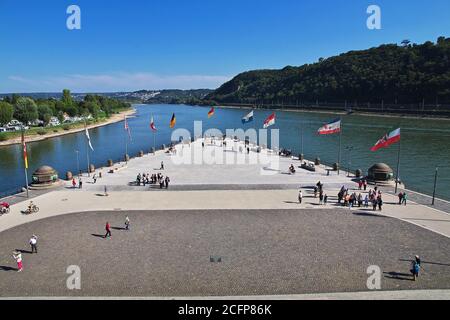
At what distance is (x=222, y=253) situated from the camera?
1770 centimetres

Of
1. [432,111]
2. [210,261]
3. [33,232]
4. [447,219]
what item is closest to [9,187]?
[33,232]

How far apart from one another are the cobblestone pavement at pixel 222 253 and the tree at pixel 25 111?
85504 millimetres

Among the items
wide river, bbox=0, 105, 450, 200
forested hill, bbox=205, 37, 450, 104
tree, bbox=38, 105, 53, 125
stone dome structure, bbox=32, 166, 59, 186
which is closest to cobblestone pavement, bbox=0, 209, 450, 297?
stone dome structure, bbox=32, 166, 59, 186

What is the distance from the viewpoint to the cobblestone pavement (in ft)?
48.1

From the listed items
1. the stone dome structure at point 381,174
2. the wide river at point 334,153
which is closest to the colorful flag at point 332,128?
the stone dome structure at point 381,174

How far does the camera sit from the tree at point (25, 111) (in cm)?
9600

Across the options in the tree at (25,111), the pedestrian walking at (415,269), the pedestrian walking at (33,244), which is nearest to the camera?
the pedestrian walking at (415,269)

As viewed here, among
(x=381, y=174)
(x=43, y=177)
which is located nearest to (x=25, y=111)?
(x=43, y=177)

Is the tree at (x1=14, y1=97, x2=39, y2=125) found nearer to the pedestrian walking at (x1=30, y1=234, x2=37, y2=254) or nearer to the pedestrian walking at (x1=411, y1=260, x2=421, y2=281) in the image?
the pedestrian walking at (x1=30, y1=234, x2=37, y2=254)

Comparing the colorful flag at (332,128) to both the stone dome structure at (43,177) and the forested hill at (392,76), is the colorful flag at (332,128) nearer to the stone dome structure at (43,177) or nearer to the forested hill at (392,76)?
the stone dome structure at (43,177)

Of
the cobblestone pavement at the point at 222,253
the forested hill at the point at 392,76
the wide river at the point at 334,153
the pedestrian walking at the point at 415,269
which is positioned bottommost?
the wide river at the point at 334,153

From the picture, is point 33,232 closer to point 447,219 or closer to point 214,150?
point 447,219

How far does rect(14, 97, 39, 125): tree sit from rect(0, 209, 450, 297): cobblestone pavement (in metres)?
85.5
